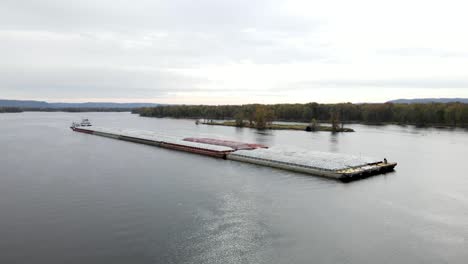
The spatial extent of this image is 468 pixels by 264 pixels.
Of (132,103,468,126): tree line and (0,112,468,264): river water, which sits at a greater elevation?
(132,103,468,126): tree line

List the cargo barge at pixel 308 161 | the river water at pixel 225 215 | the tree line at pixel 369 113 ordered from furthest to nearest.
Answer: the tree line at pixel 369 113, the cargo barge at pixel 308 161, the river water at pixel 225 215

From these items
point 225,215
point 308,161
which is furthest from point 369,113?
point 225,215

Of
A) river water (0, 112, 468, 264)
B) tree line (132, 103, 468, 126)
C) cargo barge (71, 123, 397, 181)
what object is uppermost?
tree line (132, 103, 468, 126)

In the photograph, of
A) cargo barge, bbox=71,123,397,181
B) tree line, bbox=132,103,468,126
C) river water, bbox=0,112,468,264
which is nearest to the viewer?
river water, bbox=0,112,468,264

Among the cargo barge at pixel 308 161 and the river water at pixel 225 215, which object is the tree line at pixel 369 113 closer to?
the cargo barge at pixel 308 161

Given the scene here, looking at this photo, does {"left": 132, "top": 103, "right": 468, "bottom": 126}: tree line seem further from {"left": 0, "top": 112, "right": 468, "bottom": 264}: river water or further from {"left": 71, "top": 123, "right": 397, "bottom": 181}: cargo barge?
{"left": 0, "top": 112, "right": 468, "bottom": 264}: river water

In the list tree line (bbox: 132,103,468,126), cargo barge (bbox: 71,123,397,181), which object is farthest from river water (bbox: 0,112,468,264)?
tree line (bbox: 132,103,468,126)

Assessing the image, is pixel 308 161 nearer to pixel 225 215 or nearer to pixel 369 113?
pixel 225 215

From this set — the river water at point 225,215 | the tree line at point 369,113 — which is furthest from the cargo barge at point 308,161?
the tree line at point 369,113
